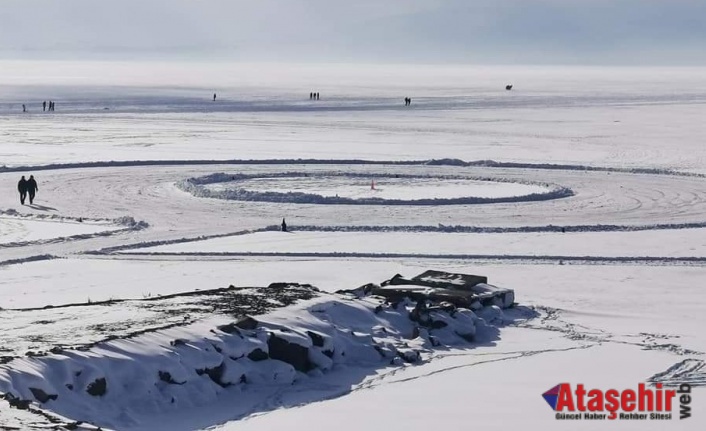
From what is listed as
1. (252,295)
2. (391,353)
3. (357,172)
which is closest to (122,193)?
(357,172)

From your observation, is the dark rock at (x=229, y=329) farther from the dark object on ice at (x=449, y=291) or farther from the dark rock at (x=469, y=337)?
the dark object on ice at (x=449, y=291)

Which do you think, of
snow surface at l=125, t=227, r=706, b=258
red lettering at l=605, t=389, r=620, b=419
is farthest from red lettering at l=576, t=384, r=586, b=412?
snow surface at l=125, t=227, r=706, b=258

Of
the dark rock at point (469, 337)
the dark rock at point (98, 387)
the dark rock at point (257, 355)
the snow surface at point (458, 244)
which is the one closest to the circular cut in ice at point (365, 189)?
the snow surface at point (458, 244)

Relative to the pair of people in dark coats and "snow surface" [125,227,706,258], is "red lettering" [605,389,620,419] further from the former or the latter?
the pair of people in dark coats

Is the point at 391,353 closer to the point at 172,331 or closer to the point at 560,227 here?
the point at 172,331

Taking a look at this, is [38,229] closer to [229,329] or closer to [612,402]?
[229,329]

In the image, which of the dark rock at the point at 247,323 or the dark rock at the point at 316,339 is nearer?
the dark rock at the point at 247,323
